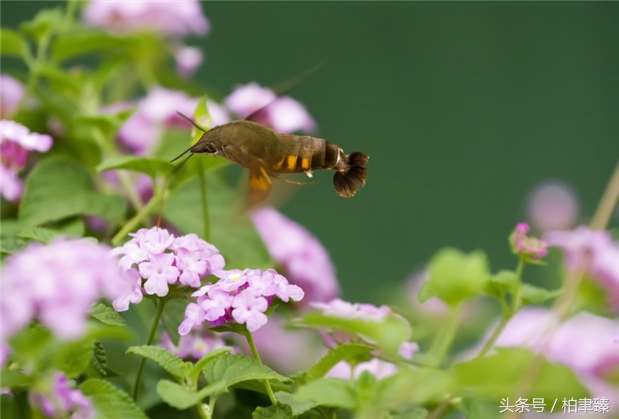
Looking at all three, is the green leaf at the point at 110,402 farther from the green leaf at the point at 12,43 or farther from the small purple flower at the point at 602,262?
the green leaf at the point at 12,43

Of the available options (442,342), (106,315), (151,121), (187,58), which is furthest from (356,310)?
(187,58)

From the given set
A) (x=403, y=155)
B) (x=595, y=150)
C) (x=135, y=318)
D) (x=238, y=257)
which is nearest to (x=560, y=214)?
(x=238, y=257)

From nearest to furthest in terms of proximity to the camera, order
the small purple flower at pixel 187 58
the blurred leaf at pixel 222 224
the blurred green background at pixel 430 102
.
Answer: the blurred leaf at pixel 222 224
the small purple flower at pixel 187 58
the blurred green background at pixel 430 102

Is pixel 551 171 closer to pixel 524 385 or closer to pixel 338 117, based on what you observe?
pixel 338 117

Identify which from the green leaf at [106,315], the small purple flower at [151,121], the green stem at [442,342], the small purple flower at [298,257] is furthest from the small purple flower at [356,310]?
the small purple flower at [151,121]

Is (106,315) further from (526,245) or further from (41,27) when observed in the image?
(41,27)
